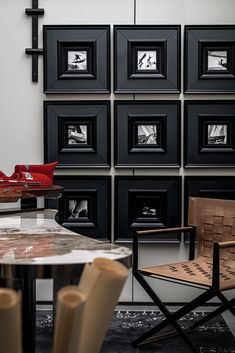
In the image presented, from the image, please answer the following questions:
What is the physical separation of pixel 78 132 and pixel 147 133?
1.76 feet

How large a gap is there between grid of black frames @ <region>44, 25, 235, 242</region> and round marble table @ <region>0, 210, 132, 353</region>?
1820 millimetres

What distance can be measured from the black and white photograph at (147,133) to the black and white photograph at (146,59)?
445 mm

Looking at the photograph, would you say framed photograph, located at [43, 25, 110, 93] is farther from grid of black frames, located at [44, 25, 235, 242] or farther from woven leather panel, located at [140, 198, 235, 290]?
woven leather panel, located at [140, 198, 235, 290]

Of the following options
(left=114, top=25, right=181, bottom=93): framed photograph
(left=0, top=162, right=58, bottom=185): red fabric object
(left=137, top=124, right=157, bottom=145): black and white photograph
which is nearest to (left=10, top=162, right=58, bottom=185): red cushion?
(left=0, top=162, right=58, bottom=185): red fabric object

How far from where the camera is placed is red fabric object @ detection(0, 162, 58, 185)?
288 cm

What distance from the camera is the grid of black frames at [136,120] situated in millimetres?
3754

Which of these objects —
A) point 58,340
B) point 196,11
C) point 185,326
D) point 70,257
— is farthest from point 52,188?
point 58,340

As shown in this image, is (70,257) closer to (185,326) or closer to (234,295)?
(185,326)

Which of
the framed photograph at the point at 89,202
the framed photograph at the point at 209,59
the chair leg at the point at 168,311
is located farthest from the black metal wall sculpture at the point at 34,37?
the chair leg at the point at 168,311

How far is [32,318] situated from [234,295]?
256cm

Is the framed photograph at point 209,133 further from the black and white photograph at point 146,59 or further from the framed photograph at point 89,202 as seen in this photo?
the framed photograph at point 89,202

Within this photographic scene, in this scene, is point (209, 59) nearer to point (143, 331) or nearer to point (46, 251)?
point (143, 331)

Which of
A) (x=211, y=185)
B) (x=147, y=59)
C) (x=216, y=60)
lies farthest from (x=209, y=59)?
(x=211, y=185)

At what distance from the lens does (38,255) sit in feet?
4.13
